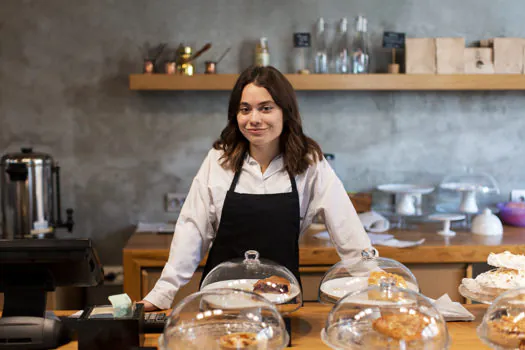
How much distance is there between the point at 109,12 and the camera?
3.88 meters

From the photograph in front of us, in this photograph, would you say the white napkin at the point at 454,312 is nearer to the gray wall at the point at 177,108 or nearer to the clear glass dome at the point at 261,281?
the clear glass dome at the point at 261,281

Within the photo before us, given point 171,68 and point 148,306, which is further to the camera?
point 171,68

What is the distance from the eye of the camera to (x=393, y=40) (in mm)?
3877

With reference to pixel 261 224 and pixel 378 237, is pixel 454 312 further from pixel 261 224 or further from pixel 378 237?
pixel 378 237

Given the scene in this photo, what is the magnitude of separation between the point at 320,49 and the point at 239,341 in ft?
8.91

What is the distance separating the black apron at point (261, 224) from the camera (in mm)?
2512

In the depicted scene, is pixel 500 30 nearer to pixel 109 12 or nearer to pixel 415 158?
pixel 415 158

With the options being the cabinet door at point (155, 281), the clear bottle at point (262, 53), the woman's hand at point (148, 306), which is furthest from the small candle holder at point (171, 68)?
the woman's hand at point (148, 306)

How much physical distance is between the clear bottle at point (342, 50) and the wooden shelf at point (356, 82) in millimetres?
111

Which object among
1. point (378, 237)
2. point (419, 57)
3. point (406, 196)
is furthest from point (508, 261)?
point (419, 57)

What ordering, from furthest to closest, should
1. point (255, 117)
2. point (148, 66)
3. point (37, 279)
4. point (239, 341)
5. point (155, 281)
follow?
point (148, 66) → point (155, 281) → point (255, 117) → point (37, 279) → point (239, 341)

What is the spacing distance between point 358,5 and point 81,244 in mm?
2741

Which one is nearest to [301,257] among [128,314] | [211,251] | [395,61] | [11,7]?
[211,251]

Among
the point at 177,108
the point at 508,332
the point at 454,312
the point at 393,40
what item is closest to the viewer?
the point at 508,332
